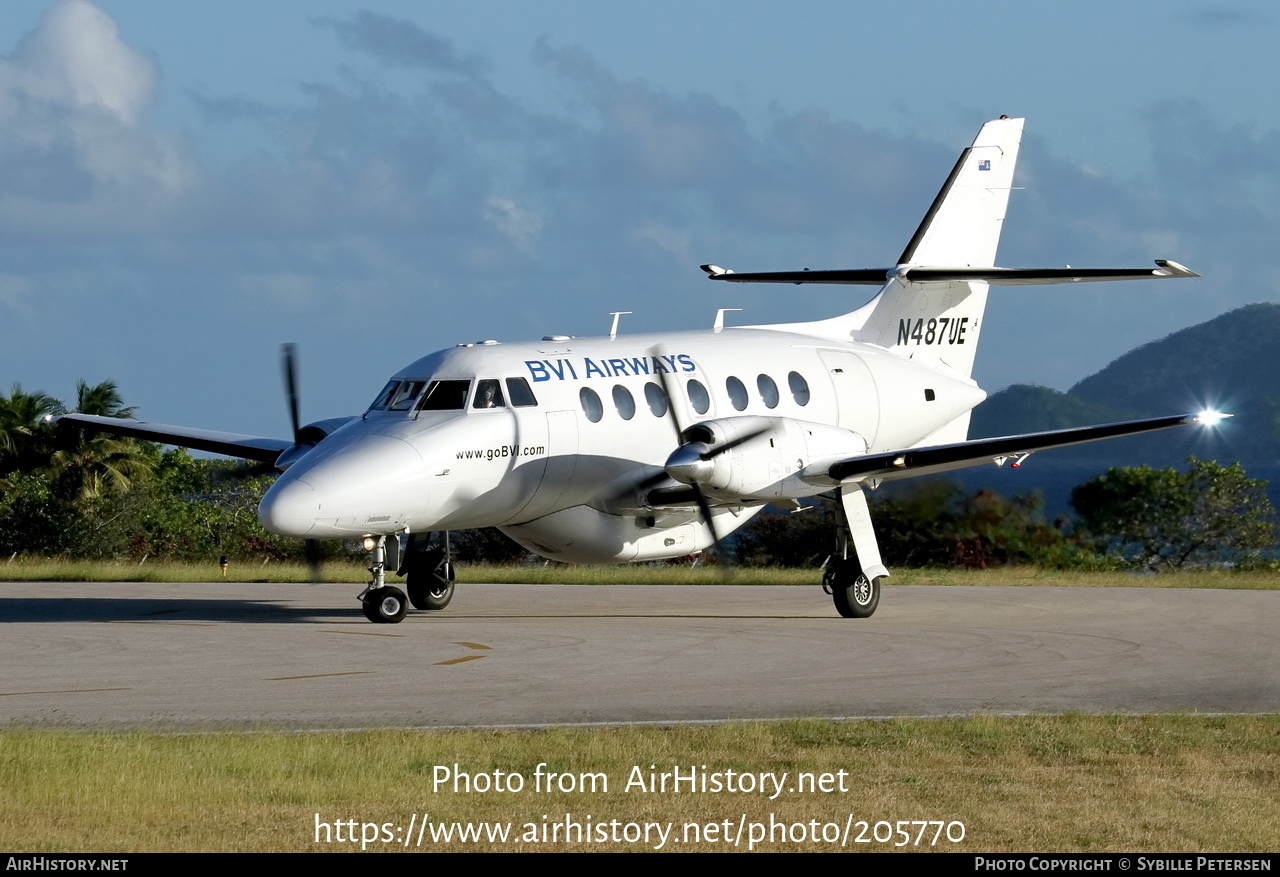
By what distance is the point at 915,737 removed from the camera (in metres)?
13.0

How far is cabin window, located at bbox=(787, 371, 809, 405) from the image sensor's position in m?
23.9

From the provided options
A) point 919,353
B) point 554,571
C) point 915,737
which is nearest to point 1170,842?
point 915,737

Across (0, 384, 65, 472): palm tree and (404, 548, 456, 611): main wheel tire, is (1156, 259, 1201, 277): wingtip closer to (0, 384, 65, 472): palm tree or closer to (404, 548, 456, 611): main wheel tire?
(404, 548, 456, 611): main wheel tire

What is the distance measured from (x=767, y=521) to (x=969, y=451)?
23806 millimetres

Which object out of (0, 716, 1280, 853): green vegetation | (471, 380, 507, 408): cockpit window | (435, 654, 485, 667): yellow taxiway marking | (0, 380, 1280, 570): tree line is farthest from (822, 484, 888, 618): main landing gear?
(0, 380, 1280, 570): tree line

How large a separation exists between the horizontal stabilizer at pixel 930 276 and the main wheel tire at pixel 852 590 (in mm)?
5475

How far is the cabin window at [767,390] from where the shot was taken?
23.5m

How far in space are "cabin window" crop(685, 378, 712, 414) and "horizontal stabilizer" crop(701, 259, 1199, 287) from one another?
425 cm

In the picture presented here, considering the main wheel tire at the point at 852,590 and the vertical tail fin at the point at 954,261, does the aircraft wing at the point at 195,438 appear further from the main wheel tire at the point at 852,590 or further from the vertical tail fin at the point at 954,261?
the vertical tail fin at the point at 954,261

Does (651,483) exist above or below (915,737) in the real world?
above

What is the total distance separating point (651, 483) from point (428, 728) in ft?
30.3

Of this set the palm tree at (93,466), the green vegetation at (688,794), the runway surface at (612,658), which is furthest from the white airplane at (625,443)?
the palm tree at (93,466)

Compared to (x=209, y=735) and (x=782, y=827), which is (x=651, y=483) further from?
(x=782, y=827)

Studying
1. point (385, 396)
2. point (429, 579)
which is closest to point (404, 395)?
point (385, 396)
